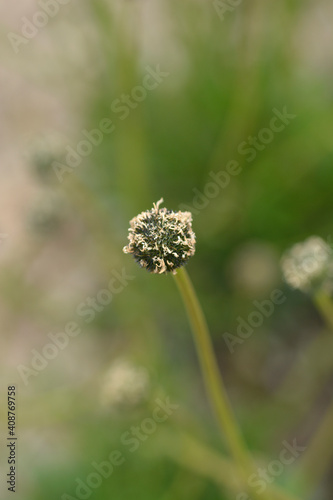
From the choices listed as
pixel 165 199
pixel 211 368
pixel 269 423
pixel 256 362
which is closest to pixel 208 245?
pixel 165 199

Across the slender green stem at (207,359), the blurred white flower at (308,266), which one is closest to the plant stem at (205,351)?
the slender green stem at (207,359)

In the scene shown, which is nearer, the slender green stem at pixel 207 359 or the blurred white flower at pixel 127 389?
the slender green stem at pixel 207 359

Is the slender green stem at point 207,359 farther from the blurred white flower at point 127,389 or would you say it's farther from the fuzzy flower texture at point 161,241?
the blurred white flower at point 127,389

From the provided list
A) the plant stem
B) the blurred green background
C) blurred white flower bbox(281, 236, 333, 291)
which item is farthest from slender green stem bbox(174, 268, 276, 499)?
the blurred green background

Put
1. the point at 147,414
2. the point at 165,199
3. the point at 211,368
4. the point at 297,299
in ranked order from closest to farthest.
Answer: the point at 211,368, the point at 147,414, the point at 297,299, the point at 165,199

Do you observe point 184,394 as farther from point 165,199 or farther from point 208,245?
point 165,199

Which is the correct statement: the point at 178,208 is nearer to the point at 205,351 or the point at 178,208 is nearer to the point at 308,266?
the point at 308,266

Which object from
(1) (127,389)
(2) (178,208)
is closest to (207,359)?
(1) (127,389)
